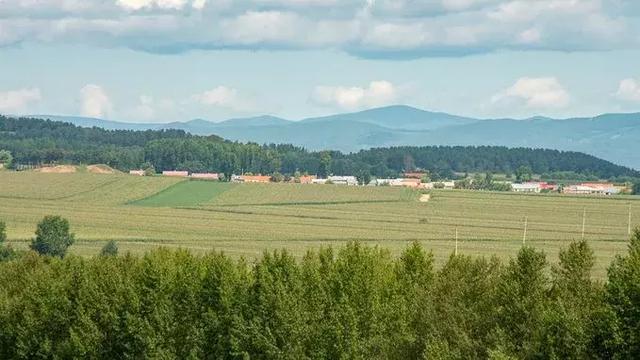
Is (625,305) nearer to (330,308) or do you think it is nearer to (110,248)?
(330,308)

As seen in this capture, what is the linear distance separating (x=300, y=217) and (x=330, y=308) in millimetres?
99008

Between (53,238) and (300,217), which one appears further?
(300,217)

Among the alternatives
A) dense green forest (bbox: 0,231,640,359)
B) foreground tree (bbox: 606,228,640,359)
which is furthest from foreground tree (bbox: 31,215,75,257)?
foreground tree (bbox: 606,228,640,359)

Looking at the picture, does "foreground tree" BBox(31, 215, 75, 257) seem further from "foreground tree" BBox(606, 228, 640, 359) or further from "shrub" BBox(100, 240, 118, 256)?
"foreground tree" BBox(606, 228, 640, 359)

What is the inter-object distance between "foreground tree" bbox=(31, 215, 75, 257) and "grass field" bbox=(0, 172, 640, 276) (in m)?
1.20

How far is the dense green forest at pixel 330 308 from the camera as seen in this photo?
45.8m

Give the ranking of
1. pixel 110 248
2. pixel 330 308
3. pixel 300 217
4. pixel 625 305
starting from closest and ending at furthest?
1. pixel 625 305
2. pixel 330 308
3. pixel 110 248
4. pixel 300 217

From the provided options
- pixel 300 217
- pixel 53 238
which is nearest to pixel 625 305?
pixel 53 238

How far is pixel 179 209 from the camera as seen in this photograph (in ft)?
557

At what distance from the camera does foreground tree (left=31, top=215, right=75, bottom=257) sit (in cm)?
12612

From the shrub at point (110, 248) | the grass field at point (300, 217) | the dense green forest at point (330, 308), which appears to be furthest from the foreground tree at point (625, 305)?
the shrub at point (110, 248)

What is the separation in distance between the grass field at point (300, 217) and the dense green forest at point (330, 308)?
31.3 metres

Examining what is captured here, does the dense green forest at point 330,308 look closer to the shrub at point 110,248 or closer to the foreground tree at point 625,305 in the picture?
the foreground tree at point 625,305

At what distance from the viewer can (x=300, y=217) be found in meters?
158
